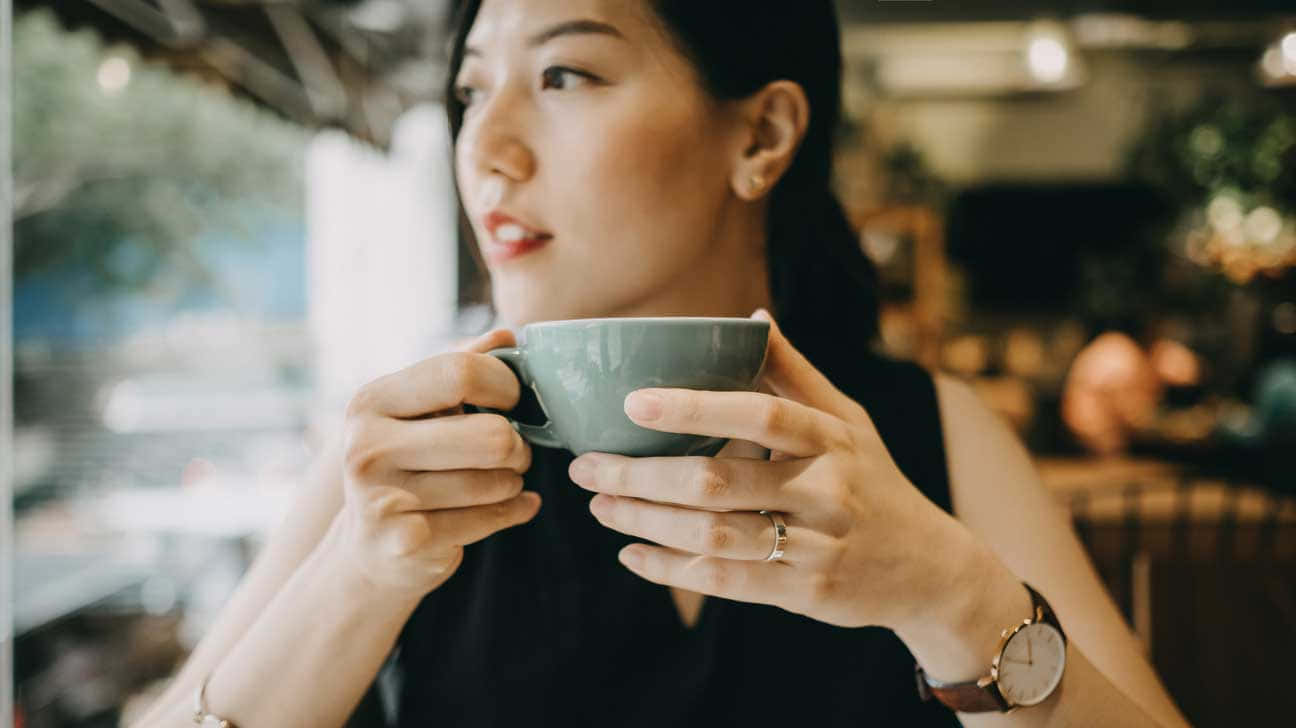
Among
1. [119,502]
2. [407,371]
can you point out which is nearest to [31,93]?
[119,502]

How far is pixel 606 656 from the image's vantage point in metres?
0.92

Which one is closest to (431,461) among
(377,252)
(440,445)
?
(440,445)

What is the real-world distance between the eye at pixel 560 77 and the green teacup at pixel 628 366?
0.32 metres

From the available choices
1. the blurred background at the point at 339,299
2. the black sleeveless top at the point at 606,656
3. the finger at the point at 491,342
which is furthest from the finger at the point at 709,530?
the blurred background at the point at 339,299

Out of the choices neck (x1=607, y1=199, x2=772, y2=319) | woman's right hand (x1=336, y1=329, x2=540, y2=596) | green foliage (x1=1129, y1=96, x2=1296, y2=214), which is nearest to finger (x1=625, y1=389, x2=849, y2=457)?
woman's right hand (x1=336, y1=329, x2=540, y2=596)

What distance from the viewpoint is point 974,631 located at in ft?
2.16

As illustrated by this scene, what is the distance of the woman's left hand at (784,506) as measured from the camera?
0.51m

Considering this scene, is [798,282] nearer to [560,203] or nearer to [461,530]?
[560,203]

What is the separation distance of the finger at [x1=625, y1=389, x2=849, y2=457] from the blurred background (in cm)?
54

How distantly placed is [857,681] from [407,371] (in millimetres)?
626

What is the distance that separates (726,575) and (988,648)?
0.83 ft

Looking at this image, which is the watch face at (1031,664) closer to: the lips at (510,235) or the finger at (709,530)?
the finger at (709,530)

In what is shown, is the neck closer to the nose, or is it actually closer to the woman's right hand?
the nose

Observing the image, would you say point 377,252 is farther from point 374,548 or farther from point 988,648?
point 988,648
